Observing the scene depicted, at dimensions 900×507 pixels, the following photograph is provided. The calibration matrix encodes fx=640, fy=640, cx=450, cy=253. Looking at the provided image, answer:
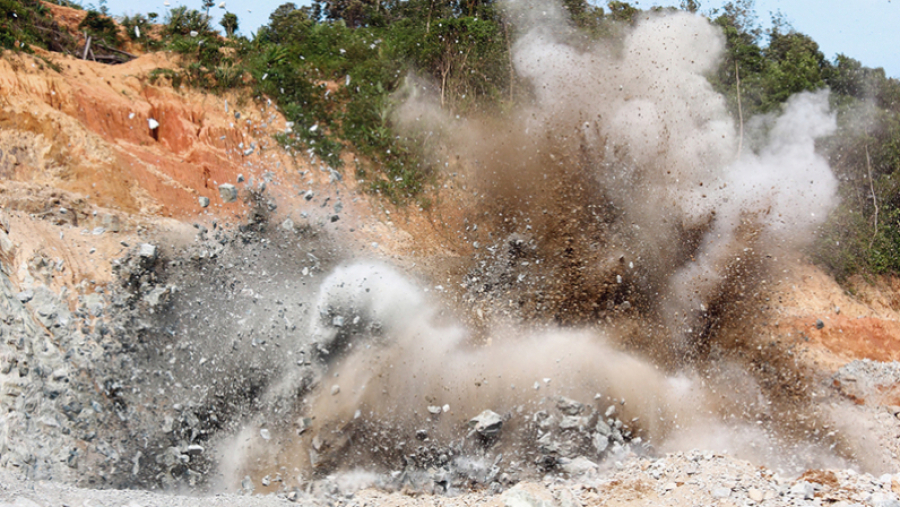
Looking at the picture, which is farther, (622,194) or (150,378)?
(622,194)

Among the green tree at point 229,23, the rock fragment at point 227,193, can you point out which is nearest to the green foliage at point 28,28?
the green tree at point 229,23

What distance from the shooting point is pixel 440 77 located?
10961mm

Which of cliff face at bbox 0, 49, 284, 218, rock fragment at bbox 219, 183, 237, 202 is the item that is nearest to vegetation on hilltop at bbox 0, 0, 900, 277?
cliff face at bbox 0, 49, 284, 218

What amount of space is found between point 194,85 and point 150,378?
179 inches

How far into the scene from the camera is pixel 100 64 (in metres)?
9.07

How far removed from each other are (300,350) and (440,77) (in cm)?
544

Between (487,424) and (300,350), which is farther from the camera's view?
(300,350)

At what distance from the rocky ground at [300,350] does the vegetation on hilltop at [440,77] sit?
0.58 m

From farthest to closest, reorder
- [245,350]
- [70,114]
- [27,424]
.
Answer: [70,114] < [245,350] < [27,424]

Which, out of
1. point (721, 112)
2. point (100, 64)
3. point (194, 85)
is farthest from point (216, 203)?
point (721, 112)

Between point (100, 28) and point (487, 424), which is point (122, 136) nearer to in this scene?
point (100, 28)

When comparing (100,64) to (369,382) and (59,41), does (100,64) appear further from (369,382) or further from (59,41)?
(369,382)

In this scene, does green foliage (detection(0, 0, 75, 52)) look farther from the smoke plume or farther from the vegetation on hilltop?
the smoke plume

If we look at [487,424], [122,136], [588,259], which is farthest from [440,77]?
[487,424]
